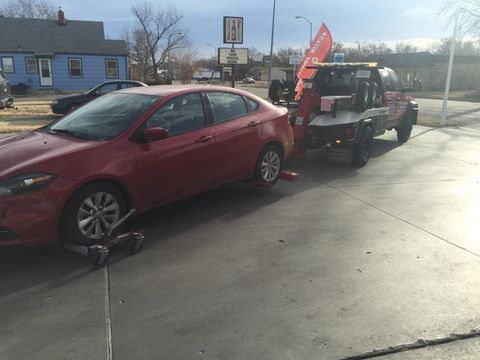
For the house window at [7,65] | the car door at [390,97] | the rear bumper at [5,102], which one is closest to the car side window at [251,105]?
the car door at [390,97]

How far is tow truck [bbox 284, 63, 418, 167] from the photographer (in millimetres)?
8774

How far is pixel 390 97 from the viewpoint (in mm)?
10523

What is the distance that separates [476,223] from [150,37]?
4768 centimetres

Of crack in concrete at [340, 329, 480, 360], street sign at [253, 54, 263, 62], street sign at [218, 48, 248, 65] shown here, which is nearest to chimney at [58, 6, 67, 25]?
street sign at [218, 48, 248, 65]

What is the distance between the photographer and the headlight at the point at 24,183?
3996 millimetres

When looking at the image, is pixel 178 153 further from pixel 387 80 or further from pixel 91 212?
pixel 387 80

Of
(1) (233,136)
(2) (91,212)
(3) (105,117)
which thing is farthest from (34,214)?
(1) (233,136)

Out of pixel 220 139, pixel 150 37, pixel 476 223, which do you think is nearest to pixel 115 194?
pixel 220 139

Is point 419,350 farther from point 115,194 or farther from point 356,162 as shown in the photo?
point 356,162

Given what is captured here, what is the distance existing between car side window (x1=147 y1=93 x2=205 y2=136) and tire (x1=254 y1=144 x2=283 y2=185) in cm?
127

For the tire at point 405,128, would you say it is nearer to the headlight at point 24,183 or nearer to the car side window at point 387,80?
the car side window at point 387,80

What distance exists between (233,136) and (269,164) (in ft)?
3.30

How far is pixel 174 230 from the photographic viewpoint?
17.5 ft

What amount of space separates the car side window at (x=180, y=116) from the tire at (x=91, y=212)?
93 cm
